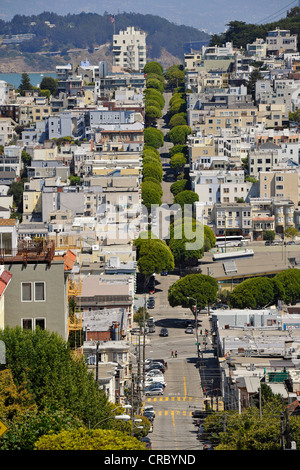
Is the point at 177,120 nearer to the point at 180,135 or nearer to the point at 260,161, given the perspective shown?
the point at 180,135

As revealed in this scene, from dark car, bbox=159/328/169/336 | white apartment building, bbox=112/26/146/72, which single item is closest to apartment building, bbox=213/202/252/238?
dark car, bbox=159/328/169/336

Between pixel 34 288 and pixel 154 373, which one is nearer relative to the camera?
pixel 34 288

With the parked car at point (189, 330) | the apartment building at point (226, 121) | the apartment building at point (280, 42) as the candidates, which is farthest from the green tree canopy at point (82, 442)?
the apartment building at point (280, 42)

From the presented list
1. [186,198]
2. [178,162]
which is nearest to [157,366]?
[186,198]

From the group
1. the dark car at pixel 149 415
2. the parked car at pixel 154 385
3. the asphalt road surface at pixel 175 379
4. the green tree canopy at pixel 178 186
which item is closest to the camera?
the asphalt road surface at pixel 175 379

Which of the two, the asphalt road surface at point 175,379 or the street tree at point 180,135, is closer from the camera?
the asphalt road surface at point 175,379

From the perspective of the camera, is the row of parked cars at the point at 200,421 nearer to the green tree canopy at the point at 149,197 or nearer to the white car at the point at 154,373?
the white car at the point at 154,373

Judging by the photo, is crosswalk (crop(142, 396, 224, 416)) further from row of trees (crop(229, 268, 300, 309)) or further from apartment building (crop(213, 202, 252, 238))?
apartment building (crop(213, 202, 252, 238))
